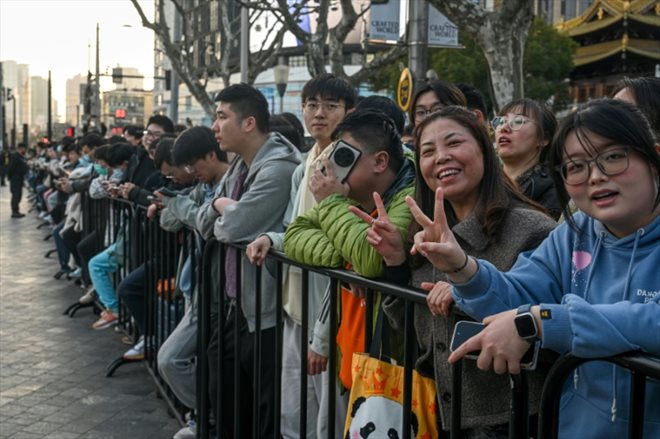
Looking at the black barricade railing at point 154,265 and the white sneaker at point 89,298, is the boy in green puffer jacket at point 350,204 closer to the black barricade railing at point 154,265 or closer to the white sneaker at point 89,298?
the black barricade railing at point 154,265

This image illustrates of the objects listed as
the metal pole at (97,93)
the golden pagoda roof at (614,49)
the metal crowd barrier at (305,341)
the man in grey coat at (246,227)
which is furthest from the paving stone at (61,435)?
the golden pagoda roof at (614,49)

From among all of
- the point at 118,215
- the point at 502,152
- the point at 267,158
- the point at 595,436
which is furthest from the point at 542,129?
the point at 118,215

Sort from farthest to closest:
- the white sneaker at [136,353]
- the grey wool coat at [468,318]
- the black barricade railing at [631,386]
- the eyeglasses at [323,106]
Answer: the white sneaker at [136,353] < the eyeglasses at [323,106] < the grey wool coat at [468,318] < the black barricade railing at [631,386]

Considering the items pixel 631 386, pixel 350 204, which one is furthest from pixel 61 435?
pixel 631 386

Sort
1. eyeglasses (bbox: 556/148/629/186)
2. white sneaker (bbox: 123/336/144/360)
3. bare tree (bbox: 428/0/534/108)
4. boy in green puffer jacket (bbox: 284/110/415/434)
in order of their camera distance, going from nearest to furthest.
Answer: eyeglasses (bbox: 556/148/629/186)
boy in green puffer jacket (bbox: 284/110/415/434)
white sneaker (bbox: 123/336/144/360)
bare tree (bbox: 428/0/534/108)

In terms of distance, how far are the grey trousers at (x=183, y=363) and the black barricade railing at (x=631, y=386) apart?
10.8ft

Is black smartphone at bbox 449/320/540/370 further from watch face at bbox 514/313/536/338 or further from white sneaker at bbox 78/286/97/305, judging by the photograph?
white sneaker at bbox 78/286/97/305

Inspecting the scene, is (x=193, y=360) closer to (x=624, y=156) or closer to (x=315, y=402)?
(x=315, y=402)

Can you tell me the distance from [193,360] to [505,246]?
9.32 ft

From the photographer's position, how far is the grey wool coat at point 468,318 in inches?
104

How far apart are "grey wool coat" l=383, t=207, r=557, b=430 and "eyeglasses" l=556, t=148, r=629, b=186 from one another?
1.61 feet

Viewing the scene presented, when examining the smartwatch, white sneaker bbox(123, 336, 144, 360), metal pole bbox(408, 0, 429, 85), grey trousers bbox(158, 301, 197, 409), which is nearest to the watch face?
the smartwatch

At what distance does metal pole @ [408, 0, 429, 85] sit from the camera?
11.5m

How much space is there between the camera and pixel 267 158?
193 inches
